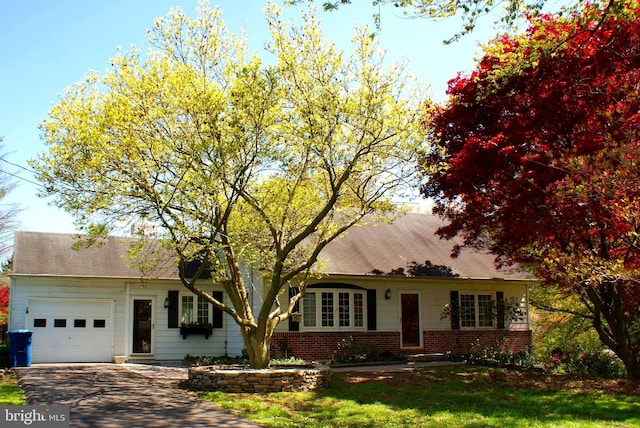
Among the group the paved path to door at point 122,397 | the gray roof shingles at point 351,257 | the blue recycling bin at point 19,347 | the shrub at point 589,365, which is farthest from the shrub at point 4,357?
the shrub at point 589,365

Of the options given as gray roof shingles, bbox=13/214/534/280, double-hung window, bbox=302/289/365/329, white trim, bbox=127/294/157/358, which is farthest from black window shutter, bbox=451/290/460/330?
white trim, bbox=127/294/157/358

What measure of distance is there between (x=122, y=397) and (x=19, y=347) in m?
6.94

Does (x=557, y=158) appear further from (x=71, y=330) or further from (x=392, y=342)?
(x=71, y=330)

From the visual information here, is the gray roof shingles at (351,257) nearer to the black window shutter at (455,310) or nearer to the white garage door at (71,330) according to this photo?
the black window shutter at (455,310)

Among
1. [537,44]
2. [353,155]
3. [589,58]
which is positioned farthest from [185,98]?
[589,58]

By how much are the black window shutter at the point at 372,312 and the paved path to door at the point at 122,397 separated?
6.16 meters

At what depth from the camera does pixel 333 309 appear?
18.5 metres

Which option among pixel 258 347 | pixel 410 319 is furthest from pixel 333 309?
pixel 258 347

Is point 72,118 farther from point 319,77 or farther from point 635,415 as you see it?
point 635,415

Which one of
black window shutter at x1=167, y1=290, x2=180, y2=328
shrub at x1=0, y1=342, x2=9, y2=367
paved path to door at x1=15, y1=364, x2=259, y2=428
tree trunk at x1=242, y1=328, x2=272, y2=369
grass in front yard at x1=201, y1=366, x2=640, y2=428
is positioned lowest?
grass in front yard at x1=201, y1=366, x2=640, y2=428

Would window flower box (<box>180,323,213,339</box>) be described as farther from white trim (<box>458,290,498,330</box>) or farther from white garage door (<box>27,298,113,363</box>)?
white trim (<box>458,290,498,330</box>)

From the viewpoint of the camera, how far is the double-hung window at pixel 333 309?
Answer: 18.2 m

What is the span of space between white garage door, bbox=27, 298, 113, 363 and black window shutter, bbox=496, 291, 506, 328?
12910mm

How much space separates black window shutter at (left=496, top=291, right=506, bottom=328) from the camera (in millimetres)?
20297
